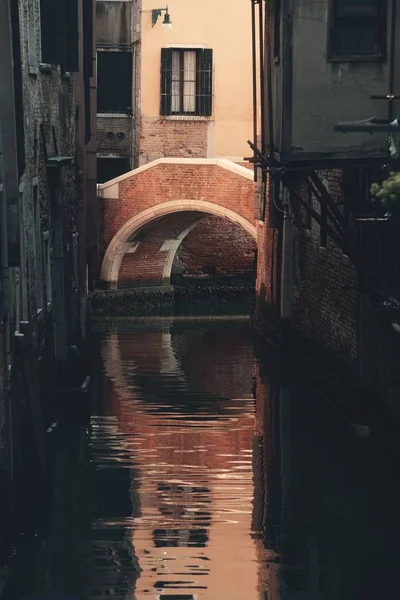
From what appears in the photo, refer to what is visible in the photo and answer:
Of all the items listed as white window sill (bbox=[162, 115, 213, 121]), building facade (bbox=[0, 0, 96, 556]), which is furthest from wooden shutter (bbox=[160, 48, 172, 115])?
building facade (bbox=[0, 0, 96, 556])

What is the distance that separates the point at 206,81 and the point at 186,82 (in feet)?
1.32

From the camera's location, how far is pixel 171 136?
30562 mm

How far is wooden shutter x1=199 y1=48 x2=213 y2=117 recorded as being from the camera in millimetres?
30234

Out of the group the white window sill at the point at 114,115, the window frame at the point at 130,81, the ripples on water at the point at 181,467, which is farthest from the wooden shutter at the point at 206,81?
the ripples on water at the point at 181,467

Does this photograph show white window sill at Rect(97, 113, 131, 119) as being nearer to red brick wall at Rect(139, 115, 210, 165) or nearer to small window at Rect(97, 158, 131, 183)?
red brick wall at Rect(139, 115, 210, 165)

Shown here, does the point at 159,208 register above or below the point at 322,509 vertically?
above

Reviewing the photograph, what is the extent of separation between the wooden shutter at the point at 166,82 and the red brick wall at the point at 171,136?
0.24m

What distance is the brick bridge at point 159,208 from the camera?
87.8 feet

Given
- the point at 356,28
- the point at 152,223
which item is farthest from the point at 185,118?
the point at 356,28

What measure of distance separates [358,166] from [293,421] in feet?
10.4

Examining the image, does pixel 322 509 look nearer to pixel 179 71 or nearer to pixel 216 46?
pixel 179 71

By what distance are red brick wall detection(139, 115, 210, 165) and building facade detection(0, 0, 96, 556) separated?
7.05 meters

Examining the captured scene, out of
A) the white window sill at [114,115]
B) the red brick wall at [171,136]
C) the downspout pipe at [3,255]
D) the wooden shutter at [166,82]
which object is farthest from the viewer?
the white window sill at [114,115]

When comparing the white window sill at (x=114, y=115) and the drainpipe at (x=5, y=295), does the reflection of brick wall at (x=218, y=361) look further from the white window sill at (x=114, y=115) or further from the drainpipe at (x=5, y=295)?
the white window sill at (x=114, y=115)
